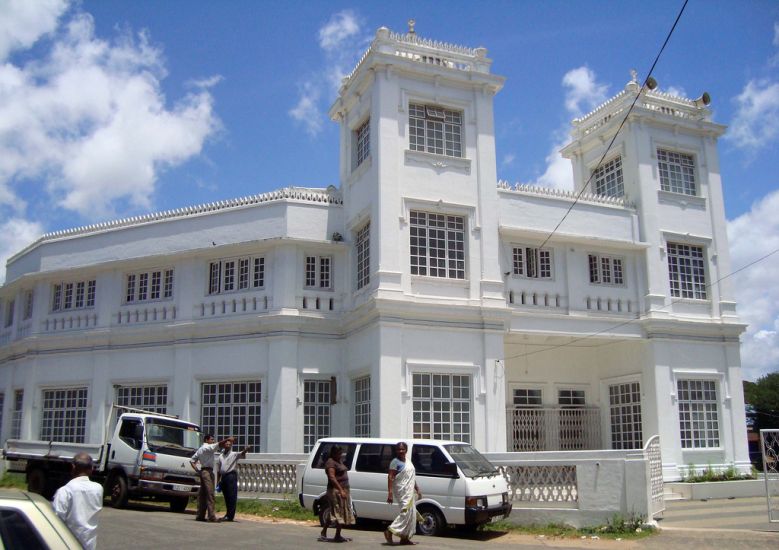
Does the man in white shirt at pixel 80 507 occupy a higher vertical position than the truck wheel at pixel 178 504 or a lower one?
higher

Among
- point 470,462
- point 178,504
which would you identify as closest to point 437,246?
point 470,462

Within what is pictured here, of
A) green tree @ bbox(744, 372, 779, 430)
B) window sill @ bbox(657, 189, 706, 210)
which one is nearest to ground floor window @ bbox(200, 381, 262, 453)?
window sill @ bbox(657, 189, 706, 210)

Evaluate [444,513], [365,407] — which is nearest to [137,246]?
[365,407]

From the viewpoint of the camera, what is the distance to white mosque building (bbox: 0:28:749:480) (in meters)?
19.7

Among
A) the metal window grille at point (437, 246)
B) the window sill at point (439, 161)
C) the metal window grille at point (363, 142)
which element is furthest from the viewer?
the metal window grille at point (363, 142)

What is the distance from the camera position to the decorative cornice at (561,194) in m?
22.1

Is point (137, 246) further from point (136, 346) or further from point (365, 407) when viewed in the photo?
point (365, 407)

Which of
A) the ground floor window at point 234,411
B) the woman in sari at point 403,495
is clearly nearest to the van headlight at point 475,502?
the woman in sari at point 403,495

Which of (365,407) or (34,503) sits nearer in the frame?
(34,503)

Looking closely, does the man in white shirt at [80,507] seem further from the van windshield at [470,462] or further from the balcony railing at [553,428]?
the balcony railing at [553,428]

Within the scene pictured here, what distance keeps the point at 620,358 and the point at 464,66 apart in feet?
32.7

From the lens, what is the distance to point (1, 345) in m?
26.2

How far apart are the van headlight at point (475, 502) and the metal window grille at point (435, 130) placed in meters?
10.7

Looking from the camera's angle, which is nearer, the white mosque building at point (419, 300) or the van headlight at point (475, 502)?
the van headlight at point (475, 502)
